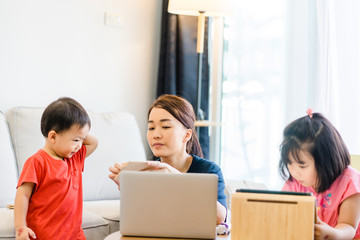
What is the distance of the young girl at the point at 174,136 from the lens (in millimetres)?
2080

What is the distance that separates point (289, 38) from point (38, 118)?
1504mm

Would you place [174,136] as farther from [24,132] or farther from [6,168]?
[24,132]

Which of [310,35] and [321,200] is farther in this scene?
[310,35]

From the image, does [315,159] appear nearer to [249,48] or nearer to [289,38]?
[289,38]

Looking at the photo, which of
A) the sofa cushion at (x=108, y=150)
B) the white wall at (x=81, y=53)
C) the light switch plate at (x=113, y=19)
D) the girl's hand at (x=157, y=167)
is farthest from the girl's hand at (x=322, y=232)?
the light switch plate at (x=113, y=19)

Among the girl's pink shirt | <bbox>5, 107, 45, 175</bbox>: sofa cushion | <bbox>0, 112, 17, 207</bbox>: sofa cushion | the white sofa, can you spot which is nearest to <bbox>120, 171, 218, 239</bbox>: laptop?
the girl's pink shirt

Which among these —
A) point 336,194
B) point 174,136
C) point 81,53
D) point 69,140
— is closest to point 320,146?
point 336,194

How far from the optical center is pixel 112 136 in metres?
3.16

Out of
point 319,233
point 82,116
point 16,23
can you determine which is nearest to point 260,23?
point 16,23

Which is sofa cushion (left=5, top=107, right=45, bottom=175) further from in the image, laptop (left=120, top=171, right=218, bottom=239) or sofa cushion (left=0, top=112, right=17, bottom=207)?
laptop (left=120, top=171, right=218, bottom=239)

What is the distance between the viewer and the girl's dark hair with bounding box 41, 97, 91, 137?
2039 mm

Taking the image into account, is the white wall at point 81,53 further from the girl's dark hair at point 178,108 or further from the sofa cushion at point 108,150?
the girl's dark hair at point 178,108

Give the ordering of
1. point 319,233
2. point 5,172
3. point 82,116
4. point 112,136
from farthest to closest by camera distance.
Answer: point 112,136, point 5,172, point 82,116, point 319,233

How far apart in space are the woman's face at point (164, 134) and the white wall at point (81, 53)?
53.9 inches
